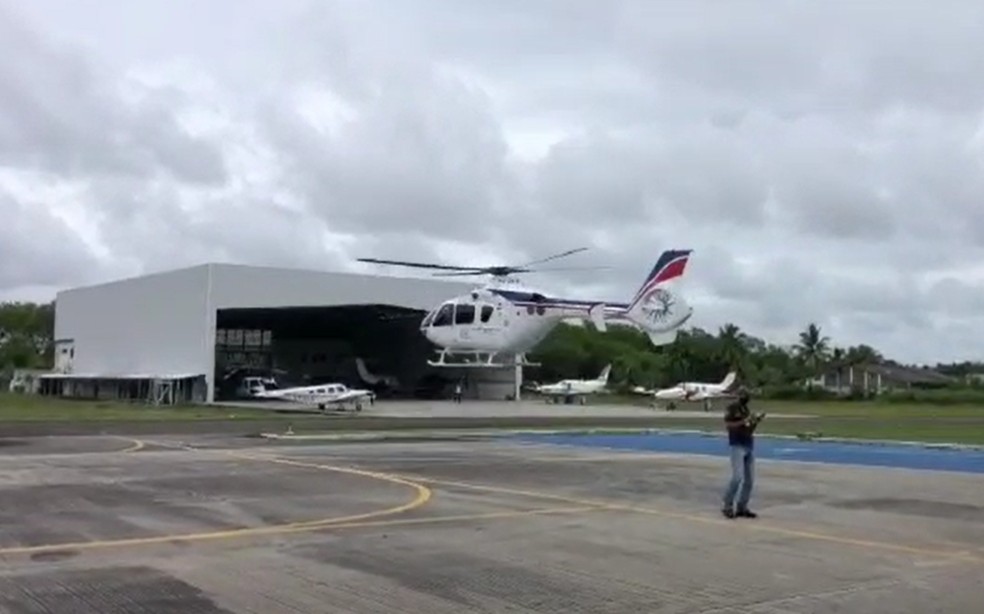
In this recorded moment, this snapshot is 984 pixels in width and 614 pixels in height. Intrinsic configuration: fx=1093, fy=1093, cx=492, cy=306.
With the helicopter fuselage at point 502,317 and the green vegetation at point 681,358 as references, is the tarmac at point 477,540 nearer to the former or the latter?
the helicopter fuselage at point 502,317

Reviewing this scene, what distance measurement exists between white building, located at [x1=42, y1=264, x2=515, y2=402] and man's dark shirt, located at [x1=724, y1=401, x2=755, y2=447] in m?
56.9

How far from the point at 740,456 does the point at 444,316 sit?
144 ft

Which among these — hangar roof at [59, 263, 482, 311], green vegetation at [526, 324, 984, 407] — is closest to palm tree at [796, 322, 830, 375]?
green vegetation at [526, 324, 984, 407]

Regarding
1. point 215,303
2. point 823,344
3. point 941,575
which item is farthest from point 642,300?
point 823,344

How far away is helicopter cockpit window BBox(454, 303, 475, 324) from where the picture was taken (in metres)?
56.5

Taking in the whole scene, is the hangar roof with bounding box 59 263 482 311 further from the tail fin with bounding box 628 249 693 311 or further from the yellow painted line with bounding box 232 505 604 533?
the yellow painted line with bounding box 232 505 604 533

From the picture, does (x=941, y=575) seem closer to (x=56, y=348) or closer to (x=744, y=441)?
(x=744, y=441)

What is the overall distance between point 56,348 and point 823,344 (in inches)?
3445

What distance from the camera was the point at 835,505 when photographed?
15055 millimetres

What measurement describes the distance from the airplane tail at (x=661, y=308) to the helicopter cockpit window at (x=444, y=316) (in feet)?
29.1

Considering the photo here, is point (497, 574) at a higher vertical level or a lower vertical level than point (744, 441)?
lower

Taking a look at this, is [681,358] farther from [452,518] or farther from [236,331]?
[452,518]

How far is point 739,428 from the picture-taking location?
46.8 feet

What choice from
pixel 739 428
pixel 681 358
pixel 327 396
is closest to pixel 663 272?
pixel 327 396
